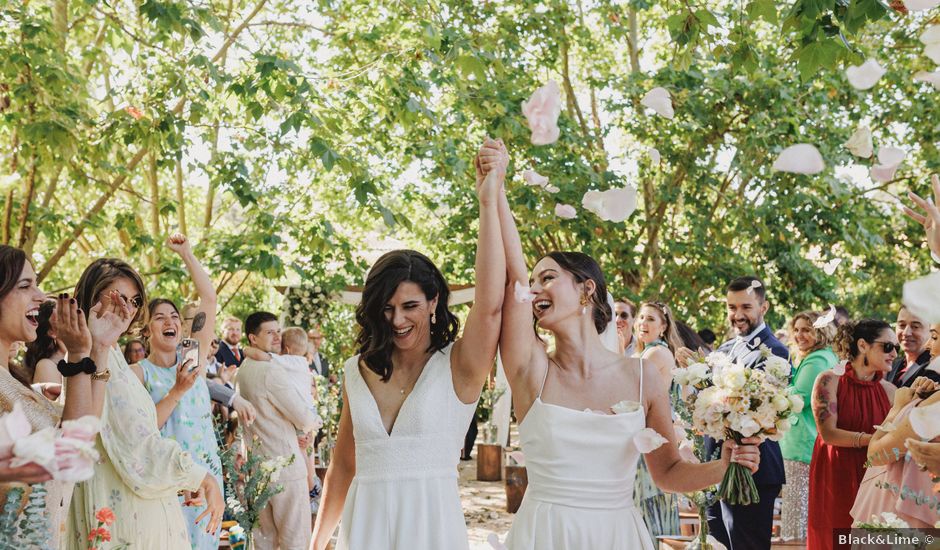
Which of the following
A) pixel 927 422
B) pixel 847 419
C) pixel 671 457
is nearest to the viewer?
pixel 927 422

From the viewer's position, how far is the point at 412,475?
9.42 feet

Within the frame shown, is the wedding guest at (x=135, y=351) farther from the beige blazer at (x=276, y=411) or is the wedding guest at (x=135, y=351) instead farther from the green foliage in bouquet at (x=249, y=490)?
the green foliage in bouquet at (x=249, y=490)

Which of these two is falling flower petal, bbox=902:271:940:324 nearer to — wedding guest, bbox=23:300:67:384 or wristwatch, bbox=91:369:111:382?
wristwatch, bbox=91:369:111:382

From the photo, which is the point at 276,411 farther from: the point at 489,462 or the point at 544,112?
the point at 489,462

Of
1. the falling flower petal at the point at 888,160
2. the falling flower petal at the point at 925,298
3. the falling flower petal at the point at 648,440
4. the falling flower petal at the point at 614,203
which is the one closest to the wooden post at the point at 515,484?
the falling flower petal at the point at 614,203

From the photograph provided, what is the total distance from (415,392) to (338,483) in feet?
1.70

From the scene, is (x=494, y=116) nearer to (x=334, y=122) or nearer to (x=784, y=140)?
(x=334, y=122)

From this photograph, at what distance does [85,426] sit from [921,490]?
383cm

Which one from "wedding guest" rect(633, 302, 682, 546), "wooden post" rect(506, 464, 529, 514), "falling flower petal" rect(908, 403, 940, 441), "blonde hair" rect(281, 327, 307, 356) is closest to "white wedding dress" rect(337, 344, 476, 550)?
"falling flower petal" rect(908, 403, 940, 441)

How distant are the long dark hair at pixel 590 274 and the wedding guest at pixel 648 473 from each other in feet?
7.07

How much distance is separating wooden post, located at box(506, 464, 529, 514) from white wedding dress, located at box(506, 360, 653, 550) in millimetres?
6790

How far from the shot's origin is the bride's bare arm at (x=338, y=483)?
3.12 meters

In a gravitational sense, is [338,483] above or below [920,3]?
below

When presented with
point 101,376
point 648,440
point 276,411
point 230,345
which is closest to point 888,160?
point 648,440
